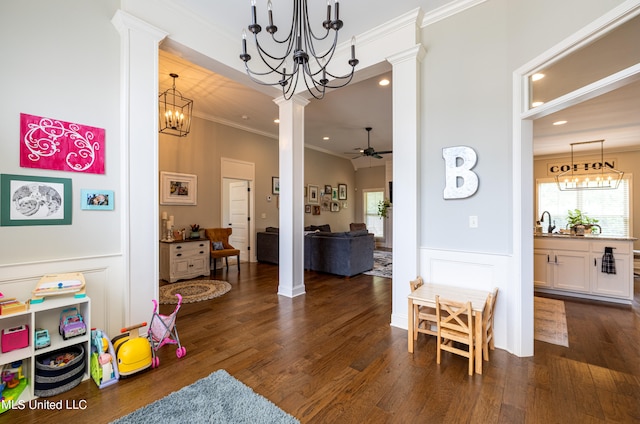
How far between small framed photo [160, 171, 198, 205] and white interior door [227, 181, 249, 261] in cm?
135

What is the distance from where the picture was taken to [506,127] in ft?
7.98

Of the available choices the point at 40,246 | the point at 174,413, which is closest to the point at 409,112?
the point at 174,413

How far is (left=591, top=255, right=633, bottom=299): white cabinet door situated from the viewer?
377 centimetres

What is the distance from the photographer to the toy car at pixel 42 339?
1.86m

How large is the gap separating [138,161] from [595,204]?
31.1 feet

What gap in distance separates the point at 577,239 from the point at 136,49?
6.00 metres

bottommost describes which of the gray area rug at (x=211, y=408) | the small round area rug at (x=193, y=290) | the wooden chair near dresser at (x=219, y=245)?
the gray area rug at (x=211, y=408)

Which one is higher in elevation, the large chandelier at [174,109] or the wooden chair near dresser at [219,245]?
the large chandelier at [174,109]

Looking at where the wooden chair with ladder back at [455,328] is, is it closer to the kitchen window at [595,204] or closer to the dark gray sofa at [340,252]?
the dark gray sofa at [340,252]

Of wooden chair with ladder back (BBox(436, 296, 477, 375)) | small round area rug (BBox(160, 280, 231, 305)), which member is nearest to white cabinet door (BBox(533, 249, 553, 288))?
wooden chair with ladder back (BBox(436, 296, 477, 375))

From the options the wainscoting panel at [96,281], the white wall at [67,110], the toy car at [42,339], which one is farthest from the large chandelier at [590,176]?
the toy car at [42,339]

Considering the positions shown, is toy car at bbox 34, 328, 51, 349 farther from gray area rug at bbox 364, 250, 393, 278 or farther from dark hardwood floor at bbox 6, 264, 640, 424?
gray area rug at bbox 364, 250, 393, 278

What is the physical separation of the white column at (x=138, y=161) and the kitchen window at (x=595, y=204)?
899cm

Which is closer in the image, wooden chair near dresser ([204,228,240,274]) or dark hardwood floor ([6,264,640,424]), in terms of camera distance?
dark hardwood floor ([6,264,640,424])
